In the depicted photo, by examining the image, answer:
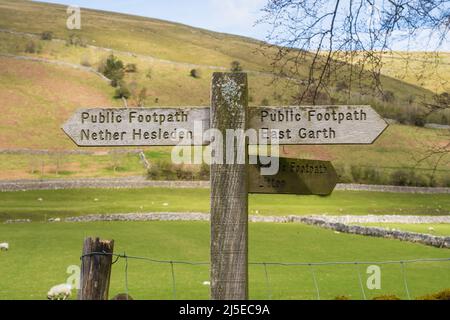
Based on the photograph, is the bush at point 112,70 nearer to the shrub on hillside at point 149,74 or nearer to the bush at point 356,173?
the shrub on hillside at point 149,74

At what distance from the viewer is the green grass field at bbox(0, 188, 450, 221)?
37.3 meters

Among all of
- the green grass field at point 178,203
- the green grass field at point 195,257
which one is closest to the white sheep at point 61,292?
the green grass field at point 195,257

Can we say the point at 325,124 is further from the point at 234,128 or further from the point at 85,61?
the point at 85,61

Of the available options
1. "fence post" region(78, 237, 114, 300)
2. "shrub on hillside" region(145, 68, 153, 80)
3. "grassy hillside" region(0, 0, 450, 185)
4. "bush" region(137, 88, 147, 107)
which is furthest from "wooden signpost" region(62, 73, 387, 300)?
"shrub on hillside" region(145, 68, 153, 80)

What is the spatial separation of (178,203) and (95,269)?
34559 millimetres

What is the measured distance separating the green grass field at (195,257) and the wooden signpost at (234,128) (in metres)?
7.41

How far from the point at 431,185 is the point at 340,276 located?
122 feet

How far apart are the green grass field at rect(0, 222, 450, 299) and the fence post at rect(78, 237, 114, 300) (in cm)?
717

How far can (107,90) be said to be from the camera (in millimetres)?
75625

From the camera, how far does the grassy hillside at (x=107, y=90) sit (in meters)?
56.6

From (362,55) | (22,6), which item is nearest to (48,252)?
(362,55)

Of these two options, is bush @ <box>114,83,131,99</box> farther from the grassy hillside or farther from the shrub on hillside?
the shrub on hillside

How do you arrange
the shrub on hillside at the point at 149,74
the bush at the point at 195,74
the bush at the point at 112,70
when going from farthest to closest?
the bush at the point at 195,74
the shrub on hillside at the point at 149,74
the bush at the point at 112,70

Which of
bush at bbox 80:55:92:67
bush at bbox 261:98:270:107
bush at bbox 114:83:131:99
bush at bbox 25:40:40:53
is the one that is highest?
bush at bbox 25:40:40:53
